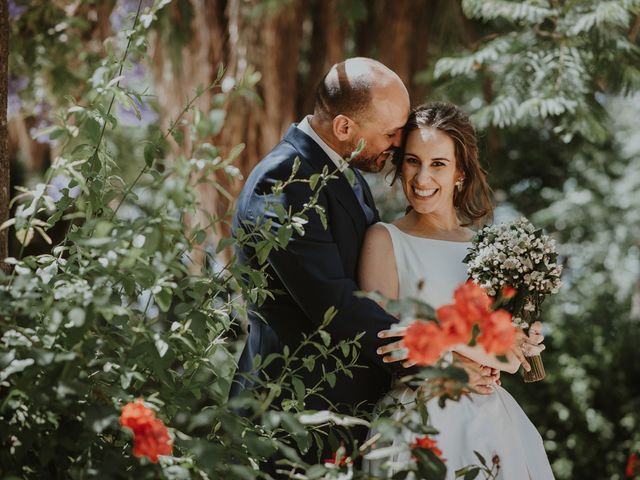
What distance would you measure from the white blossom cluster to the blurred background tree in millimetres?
856

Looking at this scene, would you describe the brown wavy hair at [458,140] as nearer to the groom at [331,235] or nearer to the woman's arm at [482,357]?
the groom at [331,235]

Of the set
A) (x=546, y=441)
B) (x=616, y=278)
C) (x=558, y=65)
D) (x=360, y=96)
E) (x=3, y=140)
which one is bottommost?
(x=546, y=441)

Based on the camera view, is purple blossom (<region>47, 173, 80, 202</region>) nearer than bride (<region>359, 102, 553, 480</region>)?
Yes

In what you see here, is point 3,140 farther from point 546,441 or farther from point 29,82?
point 546,441

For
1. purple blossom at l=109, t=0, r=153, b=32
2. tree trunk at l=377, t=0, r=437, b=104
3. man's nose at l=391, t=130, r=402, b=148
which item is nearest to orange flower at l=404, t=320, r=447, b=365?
man's nose at l=391, t=130, r=402, b=148

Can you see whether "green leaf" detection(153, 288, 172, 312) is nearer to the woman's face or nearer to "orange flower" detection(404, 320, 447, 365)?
"orange flower" detection(404, 320, 447, 365)

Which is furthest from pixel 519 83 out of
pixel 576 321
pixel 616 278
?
pixel 616 278

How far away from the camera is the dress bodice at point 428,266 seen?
265 centimetres

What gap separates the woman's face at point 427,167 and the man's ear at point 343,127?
21cm

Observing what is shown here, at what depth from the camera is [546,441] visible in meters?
5.73

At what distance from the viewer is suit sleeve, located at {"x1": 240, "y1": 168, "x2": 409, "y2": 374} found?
239 cm

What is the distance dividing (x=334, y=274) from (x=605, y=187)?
19.8 feet

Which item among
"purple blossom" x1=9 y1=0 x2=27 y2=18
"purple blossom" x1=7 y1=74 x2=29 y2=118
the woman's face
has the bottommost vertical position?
the woman's face

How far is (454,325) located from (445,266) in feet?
3.99
